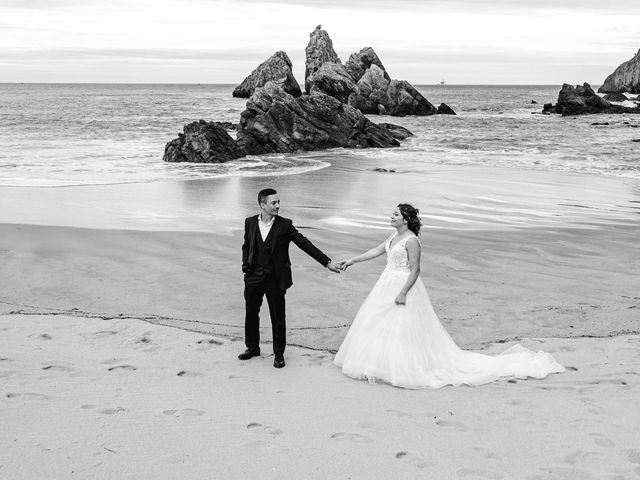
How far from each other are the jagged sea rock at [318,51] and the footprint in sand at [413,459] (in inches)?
4348

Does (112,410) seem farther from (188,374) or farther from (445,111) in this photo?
(445,111)

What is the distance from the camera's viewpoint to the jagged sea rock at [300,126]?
32656 mm

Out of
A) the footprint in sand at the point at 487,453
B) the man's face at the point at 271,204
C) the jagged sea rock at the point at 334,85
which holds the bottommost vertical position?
the footprint in sand at the point at 487,453

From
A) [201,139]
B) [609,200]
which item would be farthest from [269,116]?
[609,200]

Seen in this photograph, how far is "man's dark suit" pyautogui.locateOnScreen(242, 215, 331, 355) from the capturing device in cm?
695

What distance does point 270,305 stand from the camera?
23.2ft

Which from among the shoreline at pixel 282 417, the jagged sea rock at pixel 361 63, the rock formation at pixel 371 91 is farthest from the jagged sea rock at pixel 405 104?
the shoreline at pixel 282 417

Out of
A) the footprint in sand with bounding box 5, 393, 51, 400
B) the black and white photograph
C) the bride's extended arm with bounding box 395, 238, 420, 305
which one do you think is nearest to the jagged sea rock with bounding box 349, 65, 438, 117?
the black and white photograph

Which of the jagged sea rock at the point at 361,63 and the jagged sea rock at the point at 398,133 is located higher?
the jagged sea rock at the point at 361,63

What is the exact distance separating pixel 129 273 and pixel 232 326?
2838 millimetres

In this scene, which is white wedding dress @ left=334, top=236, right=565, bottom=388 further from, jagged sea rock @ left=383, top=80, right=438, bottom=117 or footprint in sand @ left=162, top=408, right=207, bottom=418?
jagged sea rock @ left=383, top=80, right=438, bottom=117

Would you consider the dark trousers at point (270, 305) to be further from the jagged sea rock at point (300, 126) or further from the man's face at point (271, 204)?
the jagged sea rock at point (300, 126)

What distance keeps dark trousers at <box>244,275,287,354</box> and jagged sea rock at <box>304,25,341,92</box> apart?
10810cm

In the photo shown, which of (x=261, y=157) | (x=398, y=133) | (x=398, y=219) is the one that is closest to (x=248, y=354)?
(x=398, y=219)
